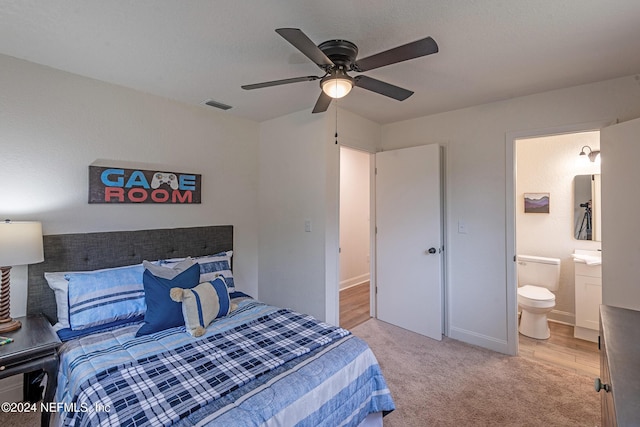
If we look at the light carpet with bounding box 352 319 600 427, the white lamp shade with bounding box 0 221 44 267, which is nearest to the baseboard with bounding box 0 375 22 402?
the white lamp shade with bounding box 0 221 44 267

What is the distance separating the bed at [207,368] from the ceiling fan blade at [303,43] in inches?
62.5

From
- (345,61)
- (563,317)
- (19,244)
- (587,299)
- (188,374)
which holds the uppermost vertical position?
(345,61)

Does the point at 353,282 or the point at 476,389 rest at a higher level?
the point at 353,282

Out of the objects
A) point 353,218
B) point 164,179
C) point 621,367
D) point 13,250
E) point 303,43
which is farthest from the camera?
point 353,218

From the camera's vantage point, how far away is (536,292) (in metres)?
3.23

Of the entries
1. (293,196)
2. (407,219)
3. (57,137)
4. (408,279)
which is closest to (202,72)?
(57,137)

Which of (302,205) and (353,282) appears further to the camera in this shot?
(353,282)

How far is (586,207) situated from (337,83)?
11.4 feet

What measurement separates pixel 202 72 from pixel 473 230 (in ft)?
9.50

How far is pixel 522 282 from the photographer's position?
358 centimetres

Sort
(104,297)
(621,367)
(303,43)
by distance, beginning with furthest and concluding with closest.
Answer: (104,297)
(303,43)
(621,367)

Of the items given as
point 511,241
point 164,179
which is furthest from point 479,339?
point 164,179

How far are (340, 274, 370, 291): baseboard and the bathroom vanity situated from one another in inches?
116

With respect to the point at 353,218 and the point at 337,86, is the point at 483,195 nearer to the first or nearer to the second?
the point at 337,86
